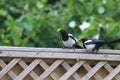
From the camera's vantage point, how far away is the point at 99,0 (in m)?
5.32

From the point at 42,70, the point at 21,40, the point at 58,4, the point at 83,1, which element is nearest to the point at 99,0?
the point at 83,1

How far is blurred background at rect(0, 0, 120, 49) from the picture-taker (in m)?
5.14

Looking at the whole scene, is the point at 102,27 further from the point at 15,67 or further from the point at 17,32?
the point at 15,67

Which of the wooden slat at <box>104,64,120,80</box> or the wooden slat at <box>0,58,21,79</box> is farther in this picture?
the wooden slat at <box>0,58,21,79</box>

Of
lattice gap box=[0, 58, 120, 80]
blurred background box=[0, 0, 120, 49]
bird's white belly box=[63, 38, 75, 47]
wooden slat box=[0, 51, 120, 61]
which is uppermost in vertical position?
wooden slat box=[0, 51, 120, 61]

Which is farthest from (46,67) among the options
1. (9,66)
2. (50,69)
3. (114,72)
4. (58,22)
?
(58,22)

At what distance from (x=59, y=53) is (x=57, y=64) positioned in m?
0.07

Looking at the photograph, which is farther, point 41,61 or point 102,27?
point 102,27

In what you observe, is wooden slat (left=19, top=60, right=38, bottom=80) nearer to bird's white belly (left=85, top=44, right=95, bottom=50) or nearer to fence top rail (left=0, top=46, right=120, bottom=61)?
fence top rail (left=0, top=46, right=120, bottom=61)

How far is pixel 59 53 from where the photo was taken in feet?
10.5

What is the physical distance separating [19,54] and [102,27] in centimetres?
196

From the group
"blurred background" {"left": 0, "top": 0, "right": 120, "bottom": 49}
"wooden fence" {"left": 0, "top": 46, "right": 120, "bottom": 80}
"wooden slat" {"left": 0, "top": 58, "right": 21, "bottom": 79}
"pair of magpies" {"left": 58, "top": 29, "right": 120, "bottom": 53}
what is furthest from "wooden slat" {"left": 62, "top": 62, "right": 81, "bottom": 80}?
"blurred background" {"left": 0, "top": 0, "right": 120, "bottom": 49}

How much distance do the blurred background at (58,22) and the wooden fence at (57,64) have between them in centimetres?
180

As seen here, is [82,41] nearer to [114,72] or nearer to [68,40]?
[68,40]
